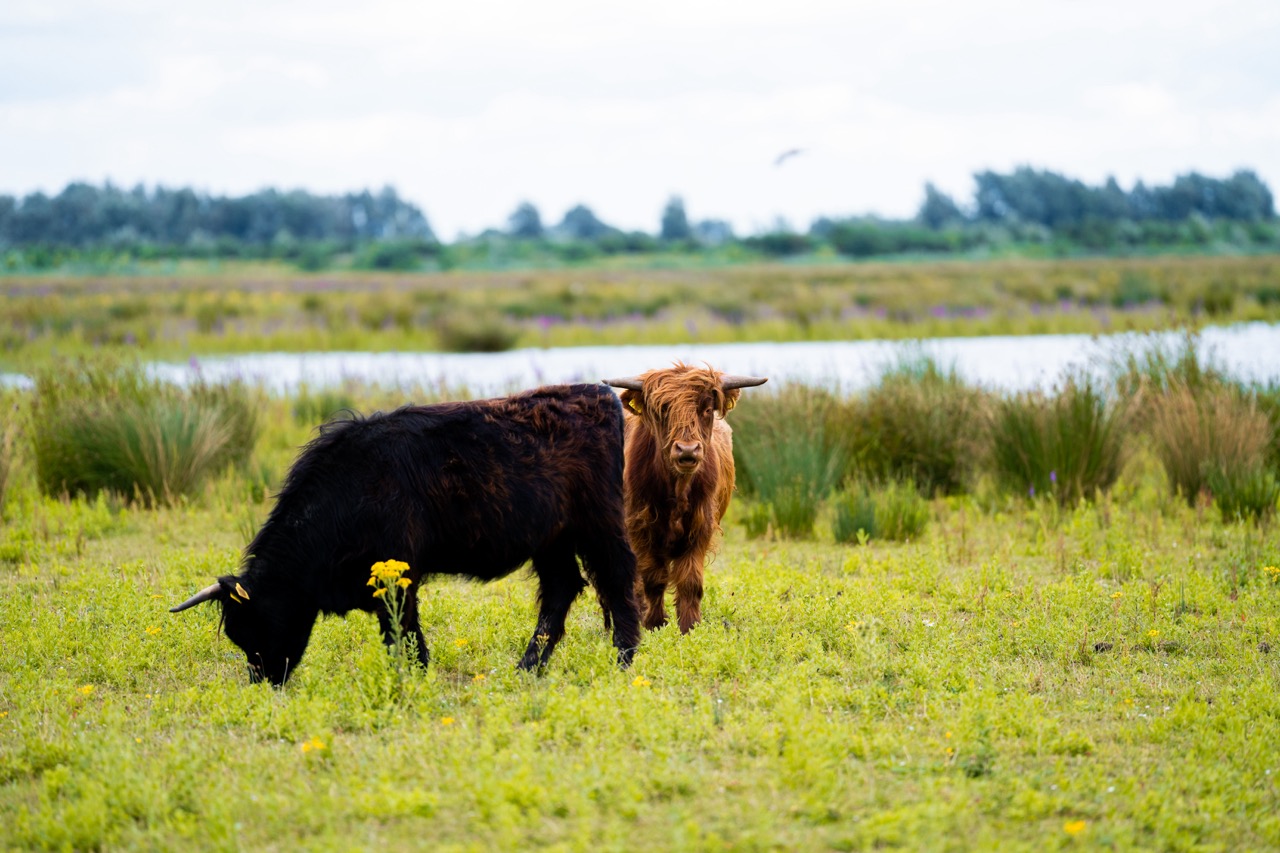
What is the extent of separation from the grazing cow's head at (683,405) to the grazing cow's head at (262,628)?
1.79 meters

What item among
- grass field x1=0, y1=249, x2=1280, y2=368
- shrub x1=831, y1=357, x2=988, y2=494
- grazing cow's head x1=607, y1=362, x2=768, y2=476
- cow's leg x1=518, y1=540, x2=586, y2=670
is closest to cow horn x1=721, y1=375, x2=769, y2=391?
grazing cow's head x1=607, y1=362, x2=768, y2=476

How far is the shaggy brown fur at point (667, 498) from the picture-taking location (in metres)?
5.90

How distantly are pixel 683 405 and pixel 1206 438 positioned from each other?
5.42 m

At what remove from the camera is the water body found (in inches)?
451

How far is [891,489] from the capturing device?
8.80 metres

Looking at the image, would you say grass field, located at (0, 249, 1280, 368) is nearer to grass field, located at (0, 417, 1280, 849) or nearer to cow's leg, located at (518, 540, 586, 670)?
grass field, located at (0, 417, 1280, 849)

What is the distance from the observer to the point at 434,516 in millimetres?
5141

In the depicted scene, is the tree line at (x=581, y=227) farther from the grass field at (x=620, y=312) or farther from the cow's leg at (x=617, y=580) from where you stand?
the cow's leg at (x=617, y=580)

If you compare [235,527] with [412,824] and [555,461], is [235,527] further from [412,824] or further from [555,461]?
[412,824]

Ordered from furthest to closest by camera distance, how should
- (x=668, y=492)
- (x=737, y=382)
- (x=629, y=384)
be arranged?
(x=668, y=492)
(x=629, y=384)
(x=737, y=382)

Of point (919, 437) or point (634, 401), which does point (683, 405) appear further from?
point (919, 437)

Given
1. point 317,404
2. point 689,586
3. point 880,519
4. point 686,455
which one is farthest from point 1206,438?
point 317,404

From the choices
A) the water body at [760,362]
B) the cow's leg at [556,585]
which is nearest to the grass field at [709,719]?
the cow's leg at [556,585]

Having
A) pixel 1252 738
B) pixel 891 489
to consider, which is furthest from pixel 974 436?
pixel 1252 738
